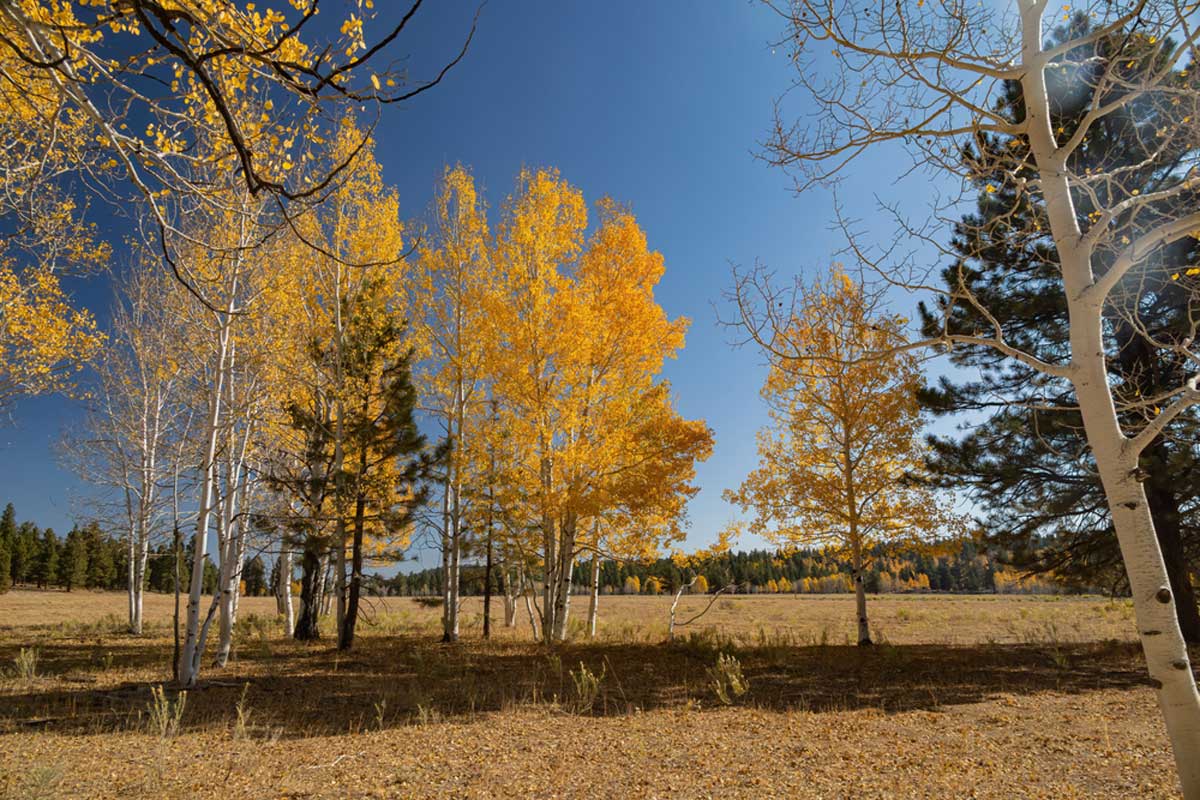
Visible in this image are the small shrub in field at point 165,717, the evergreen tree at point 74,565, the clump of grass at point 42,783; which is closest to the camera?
the clump of grass at point 42,783

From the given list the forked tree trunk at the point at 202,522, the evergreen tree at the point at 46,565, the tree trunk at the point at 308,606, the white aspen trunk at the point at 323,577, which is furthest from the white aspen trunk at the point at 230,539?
the evergreen tree at the point at 46,565

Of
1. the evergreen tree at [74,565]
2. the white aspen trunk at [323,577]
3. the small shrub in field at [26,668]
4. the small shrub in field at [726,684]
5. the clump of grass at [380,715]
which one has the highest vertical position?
the evergreen tree at [74,565]

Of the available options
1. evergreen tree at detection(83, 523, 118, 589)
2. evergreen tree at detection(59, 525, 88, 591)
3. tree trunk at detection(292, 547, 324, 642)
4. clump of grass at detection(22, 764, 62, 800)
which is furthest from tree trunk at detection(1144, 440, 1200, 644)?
evergreen tree at detection(83, 523, 118, 589)

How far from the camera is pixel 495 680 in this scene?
8.34 metres

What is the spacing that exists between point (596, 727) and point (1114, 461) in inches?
197

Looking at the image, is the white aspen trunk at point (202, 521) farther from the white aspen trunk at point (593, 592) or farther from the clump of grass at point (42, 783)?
the white aspen trunk at point (593, 592)

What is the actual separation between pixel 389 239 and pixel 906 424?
11.4 m

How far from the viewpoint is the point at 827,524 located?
1164cm

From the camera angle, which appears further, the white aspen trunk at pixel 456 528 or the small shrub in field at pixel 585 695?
the white aspen trunk at pixel 456 528

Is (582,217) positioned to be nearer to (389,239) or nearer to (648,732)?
(389,239)

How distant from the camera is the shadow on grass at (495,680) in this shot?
21.1ft

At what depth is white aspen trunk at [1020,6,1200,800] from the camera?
105 inches

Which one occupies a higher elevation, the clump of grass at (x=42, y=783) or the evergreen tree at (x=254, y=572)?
the evergreen tree at (x=254, y=572)

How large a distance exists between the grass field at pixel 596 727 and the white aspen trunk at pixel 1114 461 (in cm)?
156
